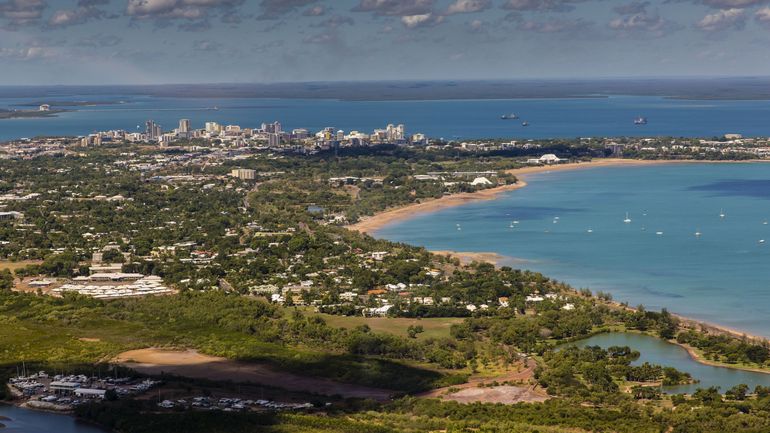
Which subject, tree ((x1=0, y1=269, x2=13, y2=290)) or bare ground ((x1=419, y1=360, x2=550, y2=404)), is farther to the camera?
tree ((x1=0, y1=269, x2=13, y2=290))

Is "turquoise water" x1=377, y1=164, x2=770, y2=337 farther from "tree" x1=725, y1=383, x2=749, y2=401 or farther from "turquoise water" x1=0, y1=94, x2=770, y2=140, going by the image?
"turquoise water" x1=0, y1=94, x2=770, y2=140

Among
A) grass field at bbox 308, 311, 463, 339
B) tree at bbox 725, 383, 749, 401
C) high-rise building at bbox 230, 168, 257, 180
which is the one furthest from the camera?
high-rise building at bbox 230, 168, 257, 180

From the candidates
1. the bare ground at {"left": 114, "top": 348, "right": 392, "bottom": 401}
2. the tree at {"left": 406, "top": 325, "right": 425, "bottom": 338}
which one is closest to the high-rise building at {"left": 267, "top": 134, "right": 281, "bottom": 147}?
the tree at {"left": 406, "top": 325, "right": 425, "bottom": 338}

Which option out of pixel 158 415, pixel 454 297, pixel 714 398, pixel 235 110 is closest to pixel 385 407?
pixel 158 415

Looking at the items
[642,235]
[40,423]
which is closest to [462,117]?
[642,235]

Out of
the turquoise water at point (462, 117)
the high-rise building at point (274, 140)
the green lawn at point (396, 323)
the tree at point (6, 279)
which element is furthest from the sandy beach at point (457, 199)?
the high-rise building at point (274, 140)

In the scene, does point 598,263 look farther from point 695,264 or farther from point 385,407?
point 385,407

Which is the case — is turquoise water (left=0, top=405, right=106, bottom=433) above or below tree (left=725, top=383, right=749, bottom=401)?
below
